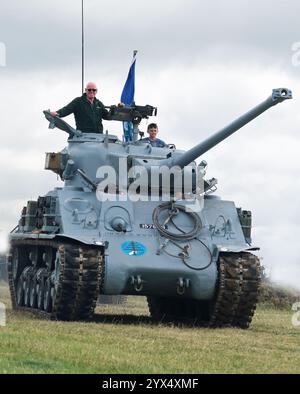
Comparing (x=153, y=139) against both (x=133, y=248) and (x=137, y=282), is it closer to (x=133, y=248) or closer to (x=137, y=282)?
(x=133, y=248)

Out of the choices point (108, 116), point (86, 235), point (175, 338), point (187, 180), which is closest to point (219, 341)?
point (175, 338)

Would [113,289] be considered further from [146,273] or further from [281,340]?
[281,340]

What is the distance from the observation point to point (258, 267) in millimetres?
20953

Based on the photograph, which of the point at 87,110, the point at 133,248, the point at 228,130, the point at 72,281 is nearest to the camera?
the point at 72,281

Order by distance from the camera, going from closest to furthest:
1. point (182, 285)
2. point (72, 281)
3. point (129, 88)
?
point (72, 281)
point (182, 285)
point (129, 88)

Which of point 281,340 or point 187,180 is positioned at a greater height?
point 187,180

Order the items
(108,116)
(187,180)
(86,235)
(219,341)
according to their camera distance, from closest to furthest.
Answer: (219,341), (86,235), (187,180), (108,116)

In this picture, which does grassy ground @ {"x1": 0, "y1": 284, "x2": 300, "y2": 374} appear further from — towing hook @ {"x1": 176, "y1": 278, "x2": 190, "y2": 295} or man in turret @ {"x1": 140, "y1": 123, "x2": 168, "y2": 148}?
man in turret @ {"x1": 140, "y1": 123, "x2": 168, "y2": 148}

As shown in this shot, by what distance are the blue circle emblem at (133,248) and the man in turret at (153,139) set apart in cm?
343

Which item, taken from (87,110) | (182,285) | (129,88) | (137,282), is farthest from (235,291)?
(129,88)

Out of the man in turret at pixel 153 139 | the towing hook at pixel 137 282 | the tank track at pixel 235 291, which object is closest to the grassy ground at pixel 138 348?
the tank track at pixel 235 291

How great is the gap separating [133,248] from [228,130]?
285 centimetres

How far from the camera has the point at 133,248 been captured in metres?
20.5
